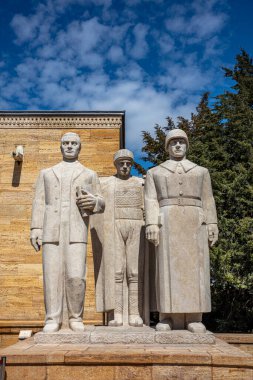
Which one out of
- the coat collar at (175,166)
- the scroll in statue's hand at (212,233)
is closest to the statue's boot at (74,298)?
the scroll in statue's hand at (212,233)

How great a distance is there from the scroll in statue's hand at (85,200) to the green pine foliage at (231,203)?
26.3ft

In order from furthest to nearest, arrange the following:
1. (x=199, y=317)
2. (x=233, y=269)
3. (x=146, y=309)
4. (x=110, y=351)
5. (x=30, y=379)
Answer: (x=233, y=269) < (x=146, y=309) < (x=199, y=317) < (x=110, y=351) < (x=30, y=379)

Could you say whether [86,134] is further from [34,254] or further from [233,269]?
[233,269]

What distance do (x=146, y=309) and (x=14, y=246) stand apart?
29.0 feet

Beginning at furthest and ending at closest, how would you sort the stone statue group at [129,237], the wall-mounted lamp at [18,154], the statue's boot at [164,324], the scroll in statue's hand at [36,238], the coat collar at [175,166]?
1. the wall-mounted lamp at [18,154]
2. the coat collar at [175,166]
3. the scroll in statue's hand at [36,238]
4. the stone statue group at [129,237]
5. the statue's boot at [164,324]

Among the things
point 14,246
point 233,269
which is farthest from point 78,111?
point 233,269

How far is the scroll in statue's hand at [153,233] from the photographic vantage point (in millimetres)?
6469

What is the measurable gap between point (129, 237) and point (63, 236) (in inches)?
43.7

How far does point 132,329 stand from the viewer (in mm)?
6469

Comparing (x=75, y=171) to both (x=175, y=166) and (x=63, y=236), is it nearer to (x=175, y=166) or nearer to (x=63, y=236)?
(x=63, y=236)

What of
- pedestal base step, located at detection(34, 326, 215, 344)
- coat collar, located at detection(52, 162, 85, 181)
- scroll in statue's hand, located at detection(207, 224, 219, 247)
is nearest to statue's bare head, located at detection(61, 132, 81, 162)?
coat collar, located at detection(52, 162, 85, 181)

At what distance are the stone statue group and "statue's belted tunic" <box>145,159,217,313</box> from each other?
14 millimetres

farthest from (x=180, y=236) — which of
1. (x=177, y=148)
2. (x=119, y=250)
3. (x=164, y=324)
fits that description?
(x=177, y=148)

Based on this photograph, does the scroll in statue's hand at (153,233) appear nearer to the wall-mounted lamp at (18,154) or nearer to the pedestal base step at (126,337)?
the pedestal base step at (126,337)
